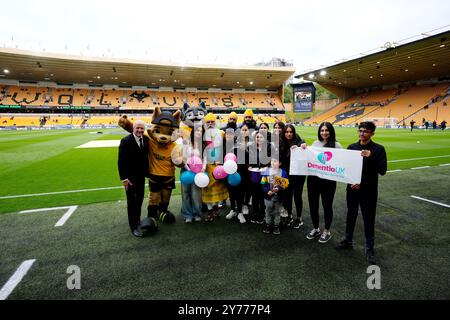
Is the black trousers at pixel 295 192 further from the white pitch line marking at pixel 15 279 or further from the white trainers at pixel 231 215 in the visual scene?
the white pitch line marking at pixel 15 279

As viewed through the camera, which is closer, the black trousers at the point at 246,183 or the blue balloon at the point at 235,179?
the blue balloon at the point at 235,179

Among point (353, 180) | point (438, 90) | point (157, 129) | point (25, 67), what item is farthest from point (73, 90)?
point (438, 90)

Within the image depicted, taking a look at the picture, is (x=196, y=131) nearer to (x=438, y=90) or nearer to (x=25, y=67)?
(x=25, y=67)

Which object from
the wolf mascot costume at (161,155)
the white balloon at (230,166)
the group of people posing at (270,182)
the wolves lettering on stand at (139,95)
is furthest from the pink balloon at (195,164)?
the wolves lettering on stand at (139,95)

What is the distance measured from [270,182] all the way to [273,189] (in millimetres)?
128

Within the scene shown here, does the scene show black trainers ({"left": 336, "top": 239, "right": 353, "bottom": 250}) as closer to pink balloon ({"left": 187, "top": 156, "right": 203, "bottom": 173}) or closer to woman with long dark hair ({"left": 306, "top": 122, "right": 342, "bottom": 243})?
woman with long dark hair ({"left": 306, "top": 122, "right": 342, "bottom": 243})

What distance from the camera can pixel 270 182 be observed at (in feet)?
11.5

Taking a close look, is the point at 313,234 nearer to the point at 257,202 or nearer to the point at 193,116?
the point at 257,202

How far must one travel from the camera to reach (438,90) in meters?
36.5

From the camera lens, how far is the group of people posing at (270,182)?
298cm

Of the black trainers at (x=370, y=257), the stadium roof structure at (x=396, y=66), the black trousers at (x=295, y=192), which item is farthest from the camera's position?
the stadium roof structure at (x=396, y=66)

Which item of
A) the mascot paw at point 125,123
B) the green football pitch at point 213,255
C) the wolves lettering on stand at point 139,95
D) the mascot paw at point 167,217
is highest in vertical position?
the wolves lettering on stand at point 139,95

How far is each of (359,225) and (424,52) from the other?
106 ft

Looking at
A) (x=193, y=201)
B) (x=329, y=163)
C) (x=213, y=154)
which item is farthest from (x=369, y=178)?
(x=193, y=201)
